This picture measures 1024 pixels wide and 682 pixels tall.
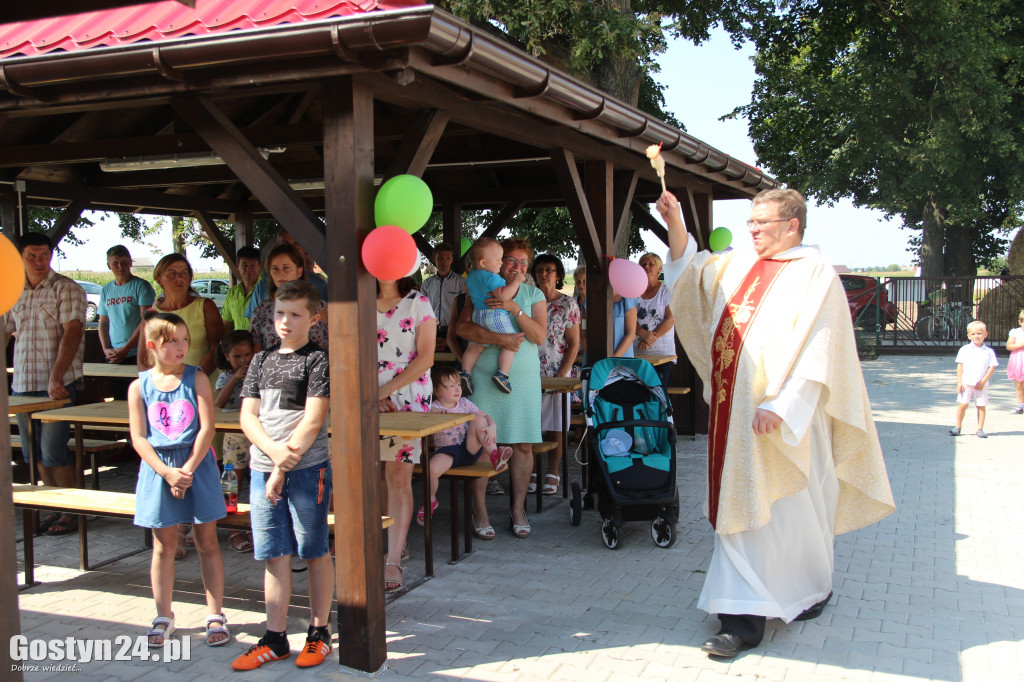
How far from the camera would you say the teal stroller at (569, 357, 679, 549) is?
5.32m

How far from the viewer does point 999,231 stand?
94.6 feet

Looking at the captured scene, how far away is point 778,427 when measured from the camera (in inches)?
149

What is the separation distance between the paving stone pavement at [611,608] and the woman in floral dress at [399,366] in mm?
380

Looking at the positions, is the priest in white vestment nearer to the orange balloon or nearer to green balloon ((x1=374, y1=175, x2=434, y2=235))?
green balloon ((x1=374, y1=175, x2=434, y2=235))

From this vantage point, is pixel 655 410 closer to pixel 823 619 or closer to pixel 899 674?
pixel 823 619

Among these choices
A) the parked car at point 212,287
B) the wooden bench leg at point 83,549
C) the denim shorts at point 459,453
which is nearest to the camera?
the wooden bench leg at point 83,549

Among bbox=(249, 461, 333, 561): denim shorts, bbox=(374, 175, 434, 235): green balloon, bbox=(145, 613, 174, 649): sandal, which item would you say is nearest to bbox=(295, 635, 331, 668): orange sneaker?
bbox=(249, 461, 333, 561): denim shorts

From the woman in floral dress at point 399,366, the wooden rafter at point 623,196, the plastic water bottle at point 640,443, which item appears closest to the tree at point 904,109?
the wooden rafter at point 623,196

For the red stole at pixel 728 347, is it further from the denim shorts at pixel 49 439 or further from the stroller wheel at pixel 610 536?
the denim shorts at pixel 49 439

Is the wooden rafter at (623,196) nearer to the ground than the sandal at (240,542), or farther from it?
farther from it

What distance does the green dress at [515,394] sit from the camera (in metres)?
5.57

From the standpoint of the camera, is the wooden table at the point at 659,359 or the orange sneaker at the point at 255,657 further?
the wooden table at the point at 659,359

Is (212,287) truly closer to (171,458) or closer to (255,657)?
(171,458)

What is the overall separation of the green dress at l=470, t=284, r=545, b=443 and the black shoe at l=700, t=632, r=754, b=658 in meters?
2.09
